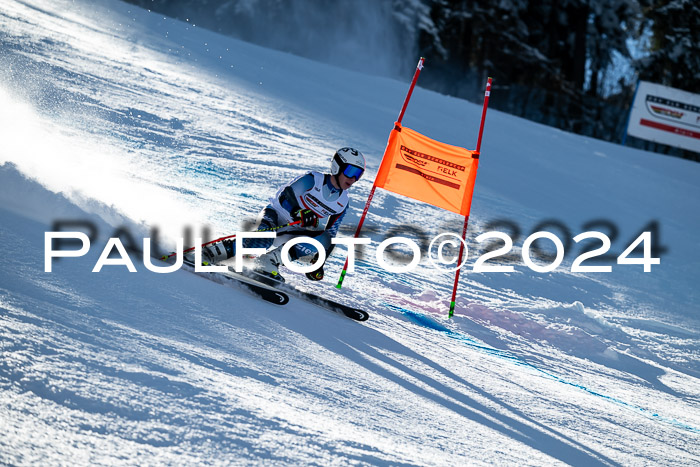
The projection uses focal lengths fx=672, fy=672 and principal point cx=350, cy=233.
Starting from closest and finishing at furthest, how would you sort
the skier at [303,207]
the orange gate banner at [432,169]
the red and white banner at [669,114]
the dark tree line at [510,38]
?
the skier at [303,207]
the orange gate banner at [432,169]
the red and white banner at [669,114]
the dark tree line at [510,38]

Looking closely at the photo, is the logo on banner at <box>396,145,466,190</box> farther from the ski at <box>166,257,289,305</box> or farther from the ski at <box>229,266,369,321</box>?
the ski at <box>166,257,289,305</box>

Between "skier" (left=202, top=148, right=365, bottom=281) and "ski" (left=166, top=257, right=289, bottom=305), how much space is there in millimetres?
479

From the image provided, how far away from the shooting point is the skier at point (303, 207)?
5.41 metres

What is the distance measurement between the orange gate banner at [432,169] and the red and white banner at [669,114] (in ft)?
41.3

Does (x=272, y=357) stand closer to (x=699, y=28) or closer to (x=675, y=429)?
(x=675, y=429)

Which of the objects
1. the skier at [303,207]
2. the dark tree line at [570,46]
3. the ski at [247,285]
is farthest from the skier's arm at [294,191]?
the dark tree line at [570,46]

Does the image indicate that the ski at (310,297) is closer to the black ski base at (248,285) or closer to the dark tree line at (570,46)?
the black ski base at (248,285)

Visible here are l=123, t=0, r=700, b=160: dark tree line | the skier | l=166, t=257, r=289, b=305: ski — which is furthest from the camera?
l=123, t=0, r=700, b=160: dark tree line

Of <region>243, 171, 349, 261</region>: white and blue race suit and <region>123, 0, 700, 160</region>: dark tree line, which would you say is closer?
<region>243, 171, 349, 261</region>: white and blue race suit

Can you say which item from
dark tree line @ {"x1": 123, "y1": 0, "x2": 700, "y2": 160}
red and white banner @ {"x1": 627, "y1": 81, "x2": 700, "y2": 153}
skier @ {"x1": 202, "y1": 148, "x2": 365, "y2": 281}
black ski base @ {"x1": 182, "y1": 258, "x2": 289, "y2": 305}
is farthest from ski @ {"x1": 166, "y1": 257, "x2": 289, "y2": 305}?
dark tree line @ {"x1": 123, "y1": 0, "x2": 700, "y2": 160}

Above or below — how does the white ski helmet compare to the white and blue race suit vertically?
above

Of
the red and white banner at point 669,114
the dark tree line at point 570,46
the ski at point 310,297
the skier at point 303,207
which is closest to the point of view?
the ski at point 310,297

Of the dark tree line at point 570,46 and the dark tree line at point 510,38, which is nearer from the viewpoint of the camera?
the dark tree line at point 510,38

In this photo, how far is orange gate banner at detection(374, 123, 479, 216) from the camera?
6414 millimetres
